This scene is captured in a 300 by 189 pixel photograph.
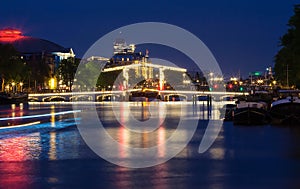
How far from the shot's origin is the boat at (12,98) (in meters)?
98.6

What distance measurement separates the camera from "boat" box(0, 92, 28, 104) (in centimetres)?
9856

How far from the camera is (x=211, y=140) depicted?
86.5 feet

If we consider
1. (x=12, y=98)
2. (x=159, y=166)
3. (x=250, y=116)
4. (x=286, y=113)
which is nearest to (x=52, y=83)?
(x=12, y=98)

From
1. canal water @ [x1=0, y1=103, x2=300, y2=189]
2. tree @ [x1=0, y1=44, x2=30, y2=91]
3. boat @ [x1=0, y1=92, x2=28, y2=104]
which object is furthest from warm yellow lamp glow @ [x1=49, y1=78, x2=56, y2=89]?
canal water @ [x1=0, y1=103, x2=300, y2=189]

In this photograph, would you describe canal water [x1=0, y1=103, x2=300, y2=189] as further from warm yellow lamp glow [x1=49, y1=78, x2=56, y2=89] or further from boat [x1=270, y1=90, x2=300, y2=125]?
warm yellow lamp glow [x1=49, y1=78, x2=56, y2=89]

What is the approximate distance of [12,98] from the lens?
103312mm

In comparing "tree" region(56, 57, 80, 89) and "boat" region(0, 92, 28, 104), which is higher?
"tree" region(56, 57, 80, 89)

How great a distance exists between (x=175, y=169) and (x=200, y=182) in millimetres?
2221

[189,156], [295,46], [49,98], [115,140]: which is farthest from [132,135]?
[49,98]

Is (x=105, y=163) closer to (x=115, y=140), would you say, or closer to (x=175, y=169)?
(x=175, y=169)

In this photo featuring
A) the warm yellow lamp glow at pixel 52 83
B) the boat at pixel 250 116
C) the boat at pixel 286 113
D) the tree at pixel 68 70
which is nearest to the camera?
the boat at pixel 286 113

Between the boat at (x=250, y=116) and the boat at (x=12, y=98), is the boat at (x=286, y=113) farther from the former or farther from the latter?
the boat at (x=12, y=98)

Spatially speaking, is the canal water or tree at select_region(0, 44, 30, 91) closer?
the canal water

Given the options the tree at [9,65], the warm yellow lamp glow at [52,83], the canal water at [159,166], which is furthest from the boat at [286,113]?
the warm yellow lamp glow at [52,83]
